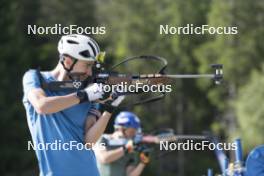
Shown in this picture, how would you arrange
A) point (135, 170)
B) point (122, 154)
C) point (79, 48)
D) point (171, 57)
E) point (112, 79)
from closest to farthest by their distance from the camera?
point (79, 48) → point (112, 79) → point (122, 154) → point (135, 170) → point (171, 57)

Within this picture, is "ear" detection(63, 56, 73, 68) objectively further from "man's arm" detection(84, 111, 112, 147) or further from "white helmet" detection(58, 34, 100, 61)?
"man's arm" detection(84, 111, 112, 147)

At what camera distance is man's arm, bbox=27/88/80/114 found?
487cm

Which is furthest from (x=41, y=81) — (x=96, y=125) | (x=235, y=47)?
(x=235, y=47)

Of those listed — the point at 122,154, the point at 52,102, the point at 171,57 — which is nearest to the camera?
the point at 52,102

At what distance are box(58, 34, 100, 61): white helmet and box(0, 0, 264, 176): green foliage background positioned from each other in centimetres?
2314

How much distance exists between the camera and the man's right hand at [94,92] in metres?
4.99

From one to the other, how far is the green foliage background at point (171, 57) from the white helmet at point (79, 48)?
23.1 meters

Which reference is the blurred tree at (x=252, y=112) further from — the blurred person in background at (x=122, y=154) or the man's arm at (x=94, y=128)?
the man's arm at (x=94, y=128)

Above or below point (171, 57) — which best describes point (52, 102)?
below

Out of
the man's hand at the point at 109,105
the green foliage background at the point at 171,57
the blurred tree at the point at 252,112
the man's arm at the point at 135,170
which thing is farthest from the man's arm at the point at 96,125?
the green foliage background at the point at 171,57

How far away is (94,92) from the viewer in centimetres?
500

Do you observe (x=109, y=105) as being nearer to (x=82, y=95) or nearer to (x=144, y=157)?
(x=82, y=95)

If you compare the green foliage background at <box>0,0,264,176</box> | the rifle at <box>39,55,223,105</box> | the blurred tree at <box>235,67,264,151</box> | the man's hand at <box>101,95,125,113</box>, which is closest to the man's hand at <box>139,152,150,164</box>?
the rifle at <box>39,55,223,105</box>

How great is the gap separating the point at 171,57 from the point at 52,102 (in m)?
31.1
